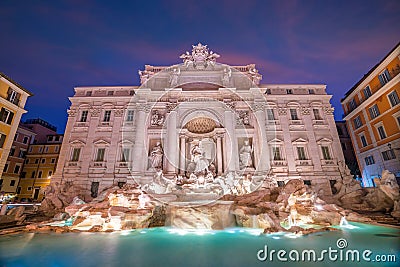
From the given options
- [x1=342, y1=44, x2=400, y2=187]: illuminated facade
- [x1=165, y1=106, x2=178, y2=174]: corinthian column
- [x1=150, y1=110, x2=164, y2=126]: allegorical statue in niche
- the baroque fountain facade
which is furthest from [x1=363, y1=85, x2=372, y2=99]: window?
[x1=150, y1=110, x2=164, y2=126]: allegorical statue in niche

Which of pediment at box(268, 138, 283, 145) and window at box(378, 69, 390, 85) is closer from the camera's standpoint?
window at box(378, 69, 390, 85)

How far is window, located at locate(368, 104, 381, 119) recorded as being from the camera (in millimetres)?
17812

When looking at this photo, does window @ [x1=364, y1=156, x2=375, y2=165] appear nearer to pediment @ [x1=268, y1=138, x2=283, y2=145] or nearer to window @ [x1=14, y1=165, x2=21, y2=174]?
pediment @ [x1=268, y1=138, x2=283, y2=145]

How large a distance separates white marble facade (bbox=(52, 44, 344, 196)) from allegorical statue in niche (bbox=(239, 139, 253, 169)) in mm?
88

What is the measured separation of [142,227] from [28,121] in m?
34.5

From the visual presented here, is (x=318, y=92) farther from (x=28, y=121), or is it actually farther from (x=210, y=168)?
(x=28, y=121)

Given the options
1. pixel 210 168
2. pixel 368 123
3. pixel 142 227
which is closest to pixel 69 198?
pixel 142 227

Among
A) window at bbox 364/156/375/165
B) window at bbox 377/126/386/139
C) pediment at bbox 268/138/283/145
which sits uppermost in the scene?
window at bbox 377/126/386/139

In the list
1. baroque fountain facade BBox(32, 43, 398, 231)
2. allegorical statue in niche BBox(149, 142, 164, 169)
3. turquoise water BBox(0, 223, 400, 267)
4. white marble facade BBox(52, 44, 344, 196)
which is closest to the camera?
turquoise water BBox(0, 223, 400, 267)

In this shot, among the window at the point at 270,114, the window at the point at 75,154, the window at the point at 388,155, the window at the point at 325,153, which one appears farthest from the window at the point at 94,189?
the window at the point at 388,155

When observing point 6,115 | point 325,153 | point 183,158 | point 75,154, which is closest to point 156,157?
point 183,158

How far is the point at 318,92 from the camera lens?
20.3 metres

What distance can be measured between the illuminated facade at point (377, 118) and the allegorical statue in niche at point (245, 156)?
39.0ft

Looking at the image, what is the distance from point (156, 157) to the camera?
1648 centimetres
